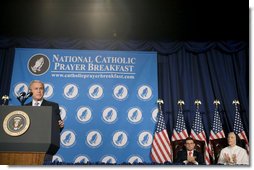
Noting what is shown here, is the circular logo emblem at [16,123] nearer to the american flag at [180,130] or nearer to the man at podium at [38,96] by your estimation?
the man at podium at [38,96]

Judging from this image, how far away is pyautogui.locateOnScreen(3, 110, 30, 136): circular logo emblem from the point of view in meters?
4.01

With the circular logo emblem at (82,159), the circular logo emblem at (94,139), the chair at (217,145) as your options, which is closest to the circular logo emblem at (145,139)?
the circular logo emblem at (94,139)

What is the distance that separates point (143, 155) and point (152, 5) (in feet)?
7.96

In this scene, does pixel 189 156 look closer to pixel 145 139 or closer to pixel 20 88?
pixel 145 139

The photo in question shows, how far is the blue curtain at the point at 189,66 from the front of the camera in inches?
230

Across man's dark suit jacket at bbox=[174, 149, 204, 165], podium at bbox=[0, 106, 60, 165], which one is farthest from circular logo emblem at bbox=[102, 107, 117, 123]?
podium at bbox=[0, 106, 60, 165]

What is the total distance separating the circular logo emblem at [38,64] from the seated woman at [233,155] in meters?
3.16

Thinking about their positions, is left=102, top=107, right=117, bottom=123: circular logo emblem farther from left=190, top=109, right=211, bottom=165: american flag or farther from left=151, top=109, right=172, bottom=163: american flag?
left=190, top=109, right=211, bottom=165: american flag

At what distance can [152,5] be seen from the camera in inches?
227

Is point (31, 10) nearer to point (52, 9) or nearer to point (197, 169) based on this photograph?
point (52, 9)

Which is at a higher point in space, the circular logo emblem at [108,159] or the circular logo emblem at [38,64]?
the circular logo emblem at [38,64]

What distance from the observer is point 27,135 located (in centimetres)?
398

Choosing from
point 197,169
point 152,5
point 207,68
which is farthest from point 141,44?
point 197,169

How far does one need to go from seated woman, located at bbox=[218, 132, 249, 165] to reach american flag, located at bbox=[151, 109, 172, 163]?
785mm
